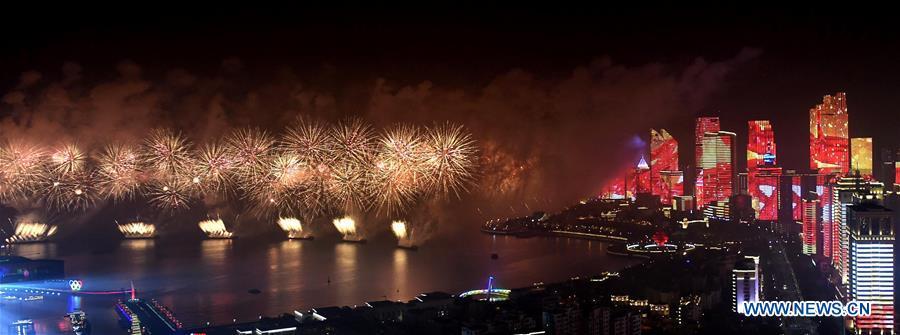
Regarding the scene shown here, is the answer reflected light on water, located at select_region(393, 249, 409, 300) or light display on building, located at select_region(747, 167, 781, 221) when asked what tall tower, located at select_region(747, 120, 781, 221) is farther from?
reflected light on water, located at select_region(393, 249, 409, 300)

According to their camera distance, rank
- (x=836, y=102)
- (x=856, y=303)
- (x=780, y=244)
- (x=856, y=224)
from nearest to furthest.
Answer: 1. (x=856, y=303)
2. (x=856, y=224)
3. (x=836, y=102)
4. (x=780, y=244)

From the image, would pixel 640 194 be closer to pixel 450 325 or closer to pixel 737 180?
pixel 737 180

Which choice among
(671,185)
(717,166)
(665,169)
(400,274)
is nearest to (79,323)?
(400,274)

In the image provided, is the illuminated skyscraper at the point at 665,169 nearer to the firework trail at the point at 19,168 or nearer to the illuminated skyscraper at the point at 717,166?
the illuminated skyscraper at the point at 717,166

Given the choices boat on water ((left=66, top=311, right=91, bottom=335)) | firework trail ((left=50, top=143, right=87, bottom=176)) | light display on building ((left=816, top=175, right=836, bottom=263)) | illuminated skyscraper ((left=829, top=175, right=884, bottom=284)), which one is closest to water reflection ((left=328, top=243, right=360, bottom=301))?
boat on water ((left=66, top=311, right=91, bottom=335))

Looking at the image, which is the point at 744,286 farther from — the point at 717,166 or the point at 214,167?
the point at 717,166

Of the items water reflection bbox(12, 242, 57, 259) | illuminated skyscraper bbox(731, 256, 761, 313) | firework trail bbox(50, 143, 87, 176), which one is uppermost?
firework trail bbox(50, 143, 87, 176)

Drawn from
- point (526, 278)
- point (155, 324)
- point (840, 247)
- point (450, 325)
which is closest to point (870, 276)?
point (840, 247)
